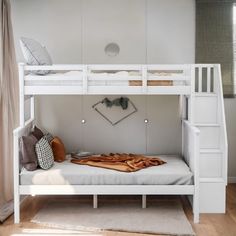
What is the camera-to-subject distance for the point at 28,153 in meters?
3.85

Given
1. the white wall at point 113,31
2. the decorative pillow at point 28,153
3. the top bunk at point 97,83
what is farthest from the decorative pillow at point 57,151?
the white wall at point 113,31

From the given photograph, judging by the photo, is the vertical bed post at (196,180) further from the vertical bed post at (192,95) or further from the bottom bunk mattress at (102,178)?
the vertical bed post at (192,95)

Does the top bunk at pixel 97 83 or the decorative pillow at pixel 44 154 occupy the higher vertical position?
the top bunk at pixel 97 83

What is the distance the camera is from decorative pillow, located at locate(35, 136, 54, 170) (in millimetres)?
3904

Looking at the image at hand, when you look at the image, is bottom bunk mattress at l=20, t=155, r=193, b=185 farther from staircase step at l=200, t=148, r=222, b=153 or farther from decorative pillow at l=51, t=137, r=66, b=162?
decorative pillow at l=51, t=137, r=66, b=162

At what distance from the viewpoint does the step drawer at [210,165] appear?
4.12 meters

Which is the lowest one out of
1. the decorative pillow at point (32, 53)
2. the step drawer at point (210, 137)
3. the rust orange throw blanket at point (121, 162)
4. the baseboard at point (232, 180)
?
the baseboard at point (232, 180)

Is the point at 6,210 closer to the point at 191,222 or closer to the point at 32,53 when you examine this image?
the point at 32,53

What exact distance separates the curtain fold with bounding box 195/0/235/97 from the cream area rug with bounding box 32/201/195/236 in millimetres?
1768

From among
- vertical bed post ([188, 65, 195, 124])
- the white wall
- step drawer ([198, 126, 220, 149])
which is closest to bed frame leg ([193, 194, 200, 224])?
step drawer ([198, 126, 220, 149])

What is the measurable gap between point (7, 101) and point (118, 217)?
158cm

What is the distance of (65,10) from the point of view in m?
4.97

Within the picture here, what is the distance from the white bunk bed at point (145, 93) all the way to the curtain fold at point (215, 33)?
781 mm

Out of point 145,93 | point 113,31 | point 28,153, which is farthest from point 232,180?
point 28,153
